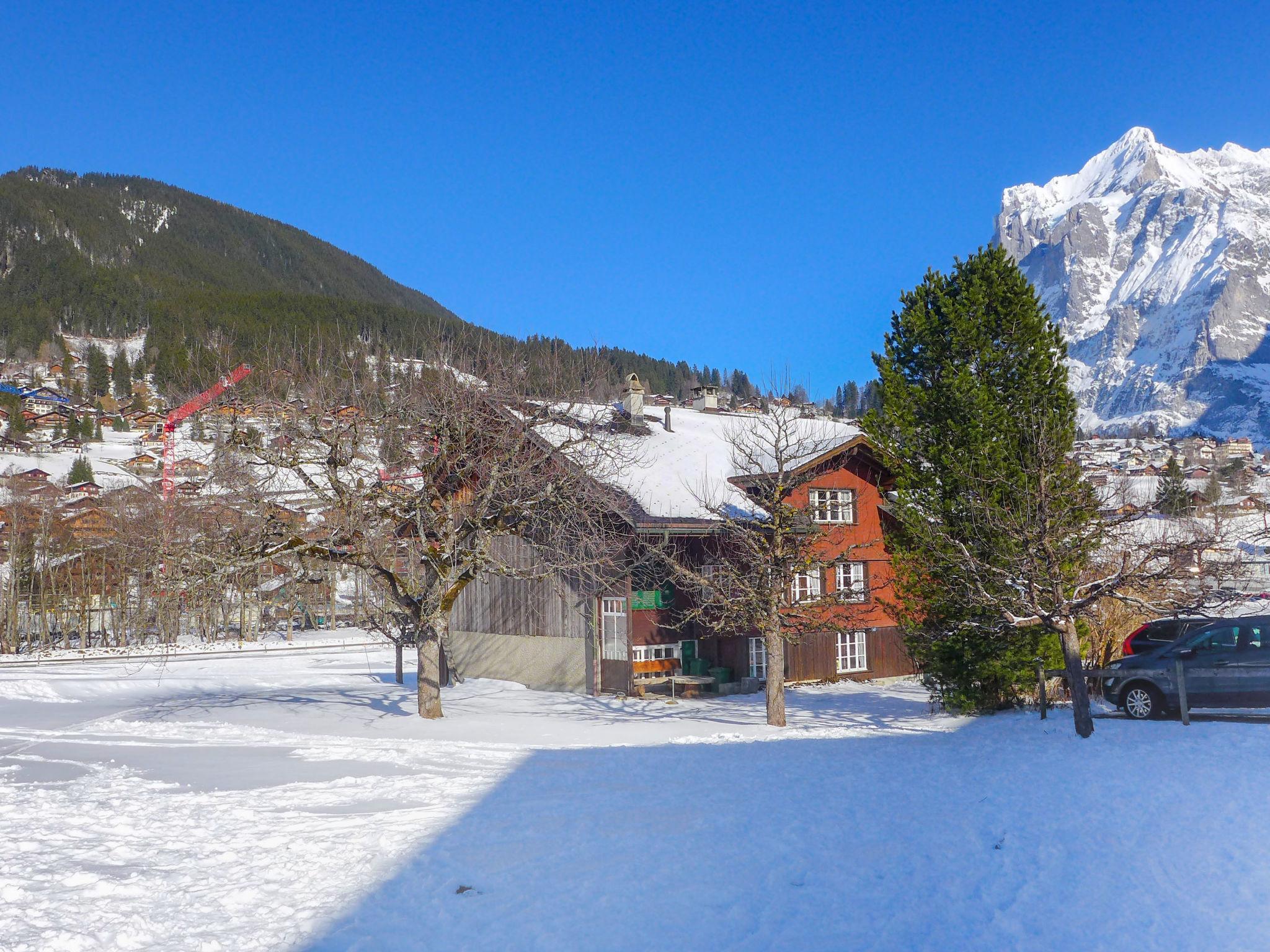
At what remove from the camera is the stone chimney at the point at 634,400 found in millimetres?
32559

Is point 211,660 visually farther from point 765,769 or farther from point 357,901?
point 357,901

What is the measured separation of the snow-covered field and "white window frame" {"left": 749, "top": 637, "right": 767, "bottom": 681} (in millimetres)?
10019

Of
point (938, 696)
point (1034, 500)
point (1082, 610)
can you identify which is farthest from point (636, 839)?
point (938, 696)

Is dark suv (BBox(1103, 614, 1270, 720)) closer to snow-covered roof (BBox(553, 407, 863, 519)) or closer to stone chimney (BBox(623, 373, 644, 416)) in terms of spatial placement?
snow-covered roof (BBox(553, 407, 863, 519))

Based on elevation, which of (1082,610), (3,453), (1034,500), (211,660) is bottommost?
(211,660)

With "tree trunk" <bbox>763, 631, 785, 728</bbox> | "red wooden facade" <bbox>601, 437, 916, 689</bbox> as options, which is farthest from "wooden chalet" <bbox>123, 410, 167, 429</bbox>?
"tree trunk" <bbox>763, 631, 785, 728</bbox>

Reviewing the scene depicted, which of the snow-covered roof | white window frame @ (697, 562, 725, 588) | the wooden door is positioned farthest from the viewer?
the wooden door

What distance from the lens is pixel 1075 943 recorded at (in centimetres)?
699

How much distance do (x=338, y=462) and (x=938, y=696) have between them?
14.6 metres

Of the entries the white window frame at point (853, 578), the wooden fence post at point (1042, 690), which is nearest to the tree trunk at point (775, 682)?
the wooden fence post at point (1042, 690)

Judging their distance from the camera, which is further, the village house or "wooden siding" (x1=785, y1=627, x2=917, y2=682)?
"wooden siding" (x1=785, y1=627, x2=917, y2=682)

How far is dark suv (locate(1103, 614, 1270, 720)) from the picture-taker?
608 inches

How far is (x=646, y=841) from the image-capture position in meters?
9.62

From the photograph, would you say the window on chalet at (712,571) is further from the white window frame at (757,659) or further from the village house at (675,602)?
the white window frame at (757,659)
